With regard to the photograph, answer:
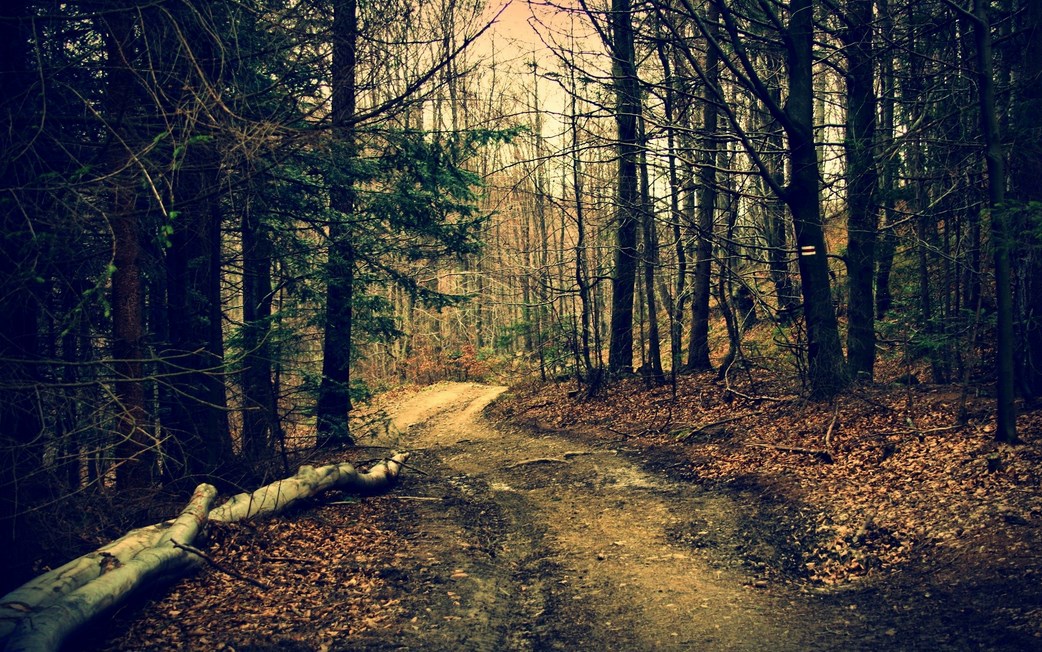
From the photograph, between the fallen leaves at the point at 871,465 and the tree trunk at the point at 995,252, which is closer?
the fallen leaves at the point at 871,465

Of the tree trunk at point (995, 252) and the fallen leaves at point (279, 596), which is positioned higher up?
the tree trunk at point (995, 252)

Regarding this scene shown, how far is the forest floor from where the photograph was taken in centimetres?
554

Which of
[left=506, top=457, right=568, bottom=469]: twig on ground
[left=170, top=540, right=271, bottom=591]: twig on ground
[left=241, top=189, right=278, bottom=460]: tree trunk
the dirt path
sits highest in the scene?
[left=241, top=189, right=278, bottom=460]: tree trunk

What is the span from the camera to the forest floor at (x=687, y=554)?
18.2 feet

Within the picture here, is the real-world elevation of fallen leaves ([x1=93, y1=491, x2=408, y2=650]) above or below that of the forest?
below

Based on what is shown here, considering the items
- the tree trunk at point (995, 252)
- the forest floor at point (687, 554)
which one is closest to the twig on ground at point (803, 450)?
the forest floor at point (687, 554)

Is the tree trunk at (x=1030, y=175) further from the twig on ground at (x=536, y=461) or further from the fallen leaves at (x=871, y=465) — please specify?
the twig on ground at (x=536, y=461)

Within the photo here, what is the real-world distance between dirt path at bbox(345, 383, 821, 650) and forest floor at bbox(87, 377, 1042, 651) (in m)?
0.03

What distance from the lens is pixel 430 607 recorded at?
6.55m

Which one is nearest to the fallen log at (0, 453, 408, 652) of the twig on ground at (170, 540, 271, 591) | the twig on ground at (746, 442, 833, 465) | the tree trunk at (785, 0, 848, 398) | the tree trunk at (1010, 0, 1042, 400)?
the twig on ground at (170, 540, 271, 591)

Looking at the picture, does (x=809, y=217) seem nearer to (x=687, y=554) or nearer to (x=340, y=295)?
(x=687, y=554)

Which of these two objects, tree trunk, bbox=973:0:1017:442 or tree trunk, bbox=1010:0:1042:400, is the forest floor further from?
tree trunk, bbox=1010:0:1042:400

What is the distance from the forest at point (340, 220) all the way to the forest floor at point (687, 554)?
483 millimetres

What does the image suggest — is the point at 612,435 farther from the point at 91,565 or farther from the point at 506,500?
the point at 91,565
